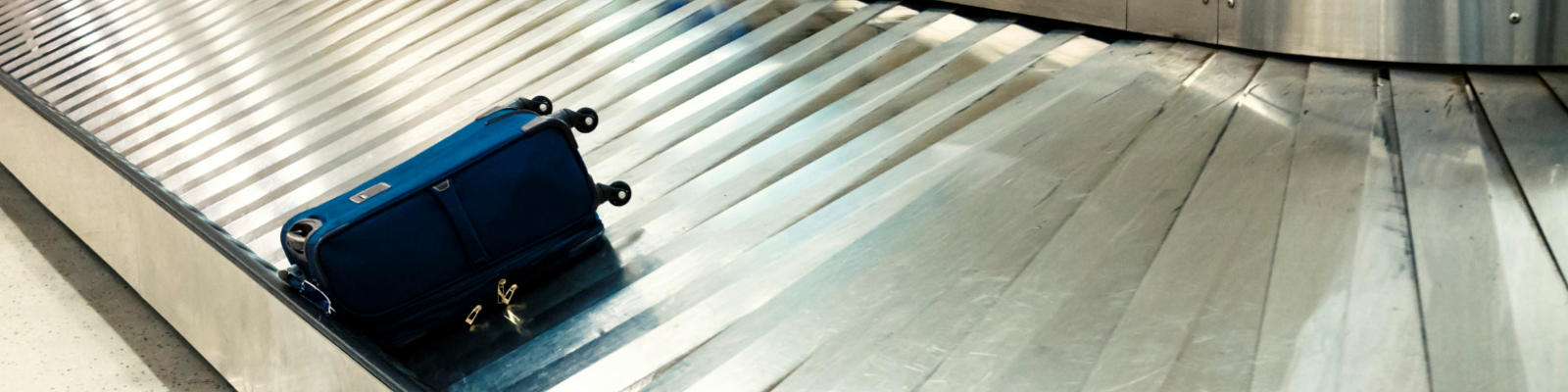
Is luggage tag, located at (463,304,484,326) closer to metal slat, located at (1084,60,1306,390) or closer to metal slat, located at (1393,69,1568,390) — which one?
metal slat, located at (1084,60,1306,390)

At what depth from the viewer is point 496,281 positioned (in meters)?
2.45

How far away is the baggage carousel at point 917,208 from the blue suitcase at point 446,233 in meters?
0.07

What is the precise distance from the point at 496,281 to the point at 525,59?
1525mm

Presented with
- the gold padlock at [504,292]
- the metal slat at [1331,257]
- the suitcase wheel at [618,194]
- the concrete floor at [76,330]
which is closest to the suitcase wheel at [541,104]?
the suitcase wheel at [618,194]

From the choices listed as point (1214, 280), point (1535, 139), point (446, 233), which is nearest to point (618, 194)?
point (446, 233)

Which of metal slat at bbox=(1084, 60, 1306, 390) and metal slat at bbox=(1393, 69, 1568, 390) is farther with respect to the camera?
metal slat at bbox=(1084, 60, 1306, 390)

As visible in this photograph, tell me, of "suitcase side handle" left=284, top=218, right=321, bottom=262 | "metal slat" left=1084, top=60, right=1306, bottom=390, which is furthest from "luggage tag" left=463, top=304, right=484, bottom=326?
"metal slat" left=1084, top=60, right=1306, bottom=390

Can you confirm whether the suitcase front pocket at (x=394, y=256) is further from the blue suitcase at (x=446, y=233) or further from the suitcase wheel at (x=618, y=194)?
the suitcase wheel at (x=618, y=194)

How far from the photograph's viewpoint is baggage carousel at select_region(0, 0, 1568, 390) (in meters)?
1.87

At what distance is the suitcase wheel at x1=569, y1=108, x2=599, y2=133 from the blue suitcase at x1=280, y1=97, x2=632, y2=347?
1.05 feet

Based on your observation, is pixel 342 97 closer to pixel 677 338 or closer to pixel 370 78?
pixel 370 78

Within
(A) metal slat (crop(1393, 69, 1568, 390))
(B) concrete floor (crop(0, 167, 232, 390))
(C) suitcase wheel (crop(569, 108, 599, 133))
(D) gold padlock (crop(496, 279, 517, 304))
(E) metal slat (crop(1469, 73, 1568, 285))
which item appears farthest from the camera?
(B) concrete floor (crop(0, 167, 232, 390))

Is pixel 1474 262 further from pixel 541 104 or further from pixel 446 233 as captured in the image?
pixel 541 104

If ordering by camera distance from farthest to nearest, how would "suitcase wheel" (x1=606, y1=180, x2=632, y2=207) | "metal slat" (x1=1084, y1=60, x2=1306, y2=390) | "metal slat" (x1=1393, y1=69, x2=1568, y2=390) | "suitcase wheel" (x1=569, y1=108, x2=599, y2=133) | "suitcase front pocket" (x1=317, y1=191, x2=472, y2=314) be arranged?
"suitcase wheel" (x1=569, y1=108, x2=599, y2=133)
"suitcase wheel" (x1=606, y1=180, x2=632, y2=207)
"suitcase front pocket" (x1=317, y1=191, x2=472, y2=314)
"metal slat" (x1=1084, y1=60, x2=1306, y2=390)
"metal slat" (x1=1393, y1=69, x2=1568, y2=390)
